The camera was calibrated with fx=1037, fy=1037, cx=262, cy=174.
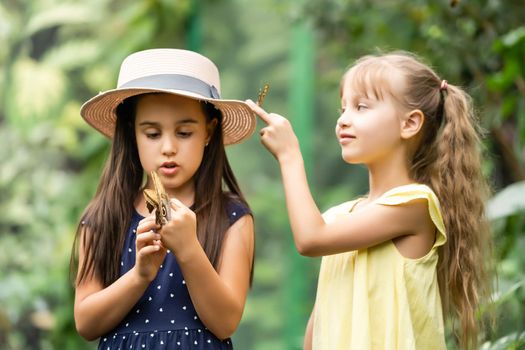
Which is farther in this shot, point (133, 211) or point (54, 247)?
point (54, 247)

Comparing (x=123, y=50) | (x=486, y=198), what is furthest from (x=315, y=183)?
(x=486, y=198)

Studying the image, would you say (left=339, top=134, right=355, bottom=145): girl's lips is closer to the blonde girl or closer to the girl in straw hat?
the blonde girl

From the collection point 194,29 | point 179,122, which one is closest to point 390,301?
point 179,122

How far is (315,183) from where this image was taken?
20.4ft

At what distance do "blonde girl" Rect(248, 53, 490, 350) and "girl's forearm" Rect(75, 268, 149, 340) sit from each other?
49cm

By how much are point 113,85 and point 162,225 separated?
3.88 metres

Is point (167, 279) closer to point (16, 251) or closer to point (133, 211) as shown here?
point (133, 211)

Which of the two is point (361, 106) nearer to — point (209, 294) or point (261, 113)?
point (261, 113)

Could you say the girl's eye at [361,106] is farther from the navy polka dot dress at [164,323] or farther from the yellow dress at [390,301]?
the navy polka dot dress at [164,323]

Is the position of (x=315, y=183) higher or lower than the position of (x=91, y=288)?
higher

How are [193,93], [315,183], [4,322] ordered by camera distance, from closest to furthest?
[193,93] → [315,183] → [4,322]

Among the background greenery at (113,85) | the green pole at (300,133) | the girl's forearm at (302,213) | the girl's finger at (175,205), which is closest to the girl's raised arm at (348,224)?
the girl's forearm at (302,213)

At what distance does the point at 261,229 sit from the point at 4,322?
5.84ft

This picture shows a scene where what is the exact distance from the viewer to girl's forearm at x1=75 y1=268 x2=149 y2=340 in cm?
296
